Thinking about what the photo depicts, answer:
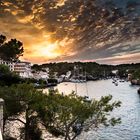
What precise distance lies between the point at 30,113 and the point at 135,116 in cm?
4402

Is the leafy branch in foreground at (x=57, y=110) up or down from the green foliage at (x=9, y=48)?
down

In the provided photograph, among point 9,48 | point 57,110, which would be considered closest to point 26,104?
point 57,110

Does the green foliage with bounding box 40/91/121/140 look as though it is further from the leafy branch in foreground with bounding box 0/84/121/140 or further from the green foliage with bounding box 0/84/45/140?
the green foliage with bounding box 0/84/45/140

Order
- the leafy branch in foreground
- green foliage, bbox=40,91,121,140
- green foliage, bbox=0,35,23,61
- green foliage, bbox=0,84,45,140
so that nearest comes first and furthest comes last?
green foliage, bbox=40,91,121,140
the leafy branch in foreground
green foliage, bbox=0,84,45,140
green foliage, bbox=0,35,23,61

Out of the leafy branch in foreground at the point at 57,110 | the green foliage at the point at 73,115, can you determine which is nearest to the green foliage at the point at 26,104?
the leafy branch in foreground at the point at 57,110

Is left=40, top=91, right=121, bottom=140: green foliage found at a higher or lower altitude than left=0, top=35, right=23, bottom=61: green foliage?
lower

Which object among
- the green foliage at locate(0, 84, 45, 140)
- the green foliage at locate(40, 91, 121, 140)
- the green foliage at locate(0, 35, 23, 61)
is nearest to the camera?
the green foliage at locate(40, 91, 121, 140)

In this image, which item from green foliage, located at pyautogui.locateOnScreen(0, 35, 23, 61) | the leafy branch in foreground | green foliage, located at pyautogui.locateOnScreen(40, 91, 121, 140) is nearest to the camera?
green foliage, located at pyautogui.locateOnScreen(40, 91, 121, 140)

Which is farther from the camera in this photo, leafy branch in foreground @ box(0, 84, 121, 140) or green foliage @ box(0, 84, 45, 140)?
green foliage @ box(0, 84, 45, 140)

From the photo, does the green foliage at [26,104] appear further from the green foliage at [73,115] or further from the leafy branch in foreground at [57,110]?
the green foliage at [73,115]

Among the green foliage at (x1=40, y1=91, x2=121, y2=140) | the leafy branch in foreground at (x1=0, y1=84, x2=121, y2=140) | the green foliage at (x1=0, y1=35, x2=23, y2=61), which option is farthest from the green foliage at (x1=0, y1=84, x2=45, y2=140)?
the green foliage at (x1=0, y1=35, x2=23, y2=61)

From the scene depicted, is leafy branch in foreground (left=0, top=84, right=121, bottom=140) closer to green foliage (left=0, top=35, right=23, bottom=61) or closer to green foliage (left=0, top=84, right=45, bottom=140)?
green foliage (left=0, top=84, right=45, bottom=140)

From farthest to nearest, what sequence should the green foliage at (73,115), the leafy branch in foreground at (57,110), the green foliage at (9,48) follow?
the green foliage at (9,48)
the leafy branch in foreground at (57,110)
the green foliage at (73,115)

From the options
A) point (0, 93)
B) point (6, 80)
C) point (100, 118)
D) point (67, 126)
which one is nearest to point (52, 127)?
point (67, 126)
